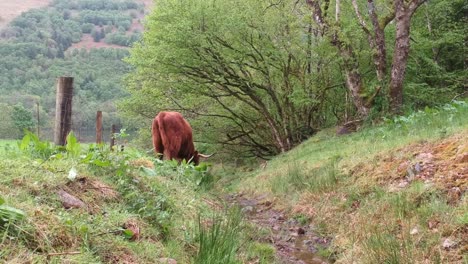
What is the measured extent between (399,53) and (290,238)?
6.76 meters

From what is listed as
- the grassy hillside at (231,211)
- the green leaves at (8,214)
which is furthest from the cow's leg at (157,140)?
the green leaves at (8,214)

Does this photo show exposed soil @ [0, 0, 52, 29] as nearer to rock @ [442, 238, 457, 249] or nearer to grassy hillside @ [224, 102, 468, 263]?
grassy hillside @ [224, 102, 468, 263]

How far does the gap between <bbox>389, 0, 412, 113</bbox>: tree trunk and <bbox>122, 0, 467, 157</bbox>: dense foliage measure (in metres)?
0.08

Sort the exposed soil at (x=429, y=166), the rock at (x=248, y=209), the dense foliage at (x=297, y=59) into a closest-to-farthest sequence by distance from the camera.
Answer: the exposed soil at (x=429, y=166), the rock at (x=248, y=209), the dense foliage at (x=297, y=59)

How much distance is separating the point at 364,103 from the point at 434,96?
245cm

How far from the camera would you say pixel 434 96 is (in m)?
12.5

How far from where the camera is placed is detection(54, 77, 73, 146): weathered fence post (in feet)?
18.7

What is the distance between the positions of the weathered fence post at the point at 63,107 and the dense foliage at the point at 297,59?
7671 millimetres

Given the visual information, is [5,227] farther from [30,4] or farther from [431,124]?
[30,4]

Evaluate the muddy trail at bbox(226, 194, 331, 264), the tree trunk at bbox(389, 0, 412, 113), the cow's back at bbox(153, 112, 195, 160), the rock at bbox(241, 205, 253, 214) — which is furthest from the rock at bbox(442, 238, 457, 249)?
the tree trunk at bbox(389, 0, 412, 113)

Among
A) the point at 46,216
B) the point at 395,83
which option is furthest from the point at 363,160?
the point at 46,216

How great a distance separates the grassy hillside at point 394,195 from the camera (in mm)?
3744

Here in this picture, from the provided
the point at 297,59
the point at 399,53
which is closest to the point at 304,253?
the point at 399,53

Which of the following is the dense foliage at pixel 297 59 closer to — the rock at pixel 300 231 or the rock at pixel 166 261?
the rock at pixel 300 231
